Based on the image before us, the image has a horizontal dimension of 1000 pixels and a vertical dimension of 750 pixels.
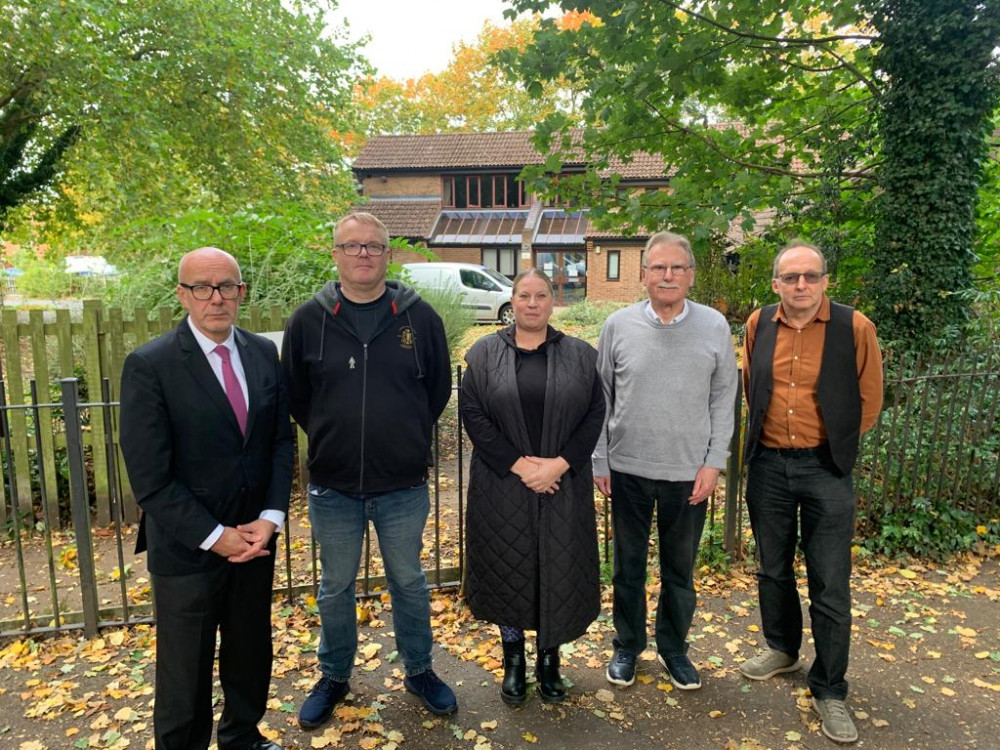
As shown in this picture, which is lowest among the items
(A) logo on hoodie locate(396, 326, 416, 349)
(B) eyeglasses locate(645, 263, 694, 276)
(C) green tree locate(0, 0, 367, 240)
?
(A) logo on hoodie locate(396, 326, 416, 349)

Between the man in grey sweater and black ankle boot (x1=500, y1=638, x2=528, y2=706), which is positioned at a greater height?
the man in grey sweater

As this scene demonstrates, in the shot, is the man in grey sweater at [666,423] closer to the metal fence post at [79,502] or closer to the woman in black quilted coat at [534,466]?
the woman in black quilted coat at [534,466]

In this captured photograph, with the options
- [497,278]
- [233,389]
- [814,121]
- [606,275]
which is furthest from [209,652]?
[606,275]

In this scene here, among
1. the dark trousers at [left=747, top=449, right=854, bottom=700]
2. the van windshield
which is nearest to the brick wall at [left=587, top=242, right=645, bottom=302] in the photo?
the van windshield

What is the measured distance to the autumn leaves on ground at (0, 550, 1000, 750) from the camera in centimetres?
293

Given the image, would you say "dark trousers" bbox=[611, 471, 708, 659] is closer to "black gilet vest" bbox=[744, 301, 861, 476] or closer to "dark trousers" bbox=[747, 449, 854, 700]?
"dark trousers" bbox=[747, 449, 854, 700]

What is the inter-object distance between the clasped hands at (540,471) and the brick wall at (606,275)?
24.6m

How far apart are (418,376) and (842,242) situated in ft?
16.7

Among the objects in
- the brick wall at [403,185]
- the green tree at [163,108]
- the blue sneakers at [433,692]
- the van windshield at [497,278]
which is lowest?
the blue sneakers at [433,692]

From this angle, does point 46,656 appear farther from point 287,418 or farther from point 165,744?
point 287,418

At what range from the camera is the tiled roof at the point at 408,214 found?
2922 cm

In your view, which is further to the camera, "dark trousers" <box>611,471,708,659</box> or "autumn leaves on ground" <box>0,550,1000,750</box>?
"dark trousers" <box>611,471,708,659</box>

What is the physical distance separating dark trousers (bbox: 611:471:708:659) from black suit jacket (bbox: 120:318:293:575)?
5.45ft

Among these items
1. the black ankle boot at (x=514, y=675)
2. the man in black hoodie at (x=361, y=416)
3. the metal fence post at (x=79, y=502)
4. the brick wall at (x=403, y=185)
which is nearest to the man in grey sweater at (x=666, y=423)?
the black ankle boot at (x=514, y=675)
